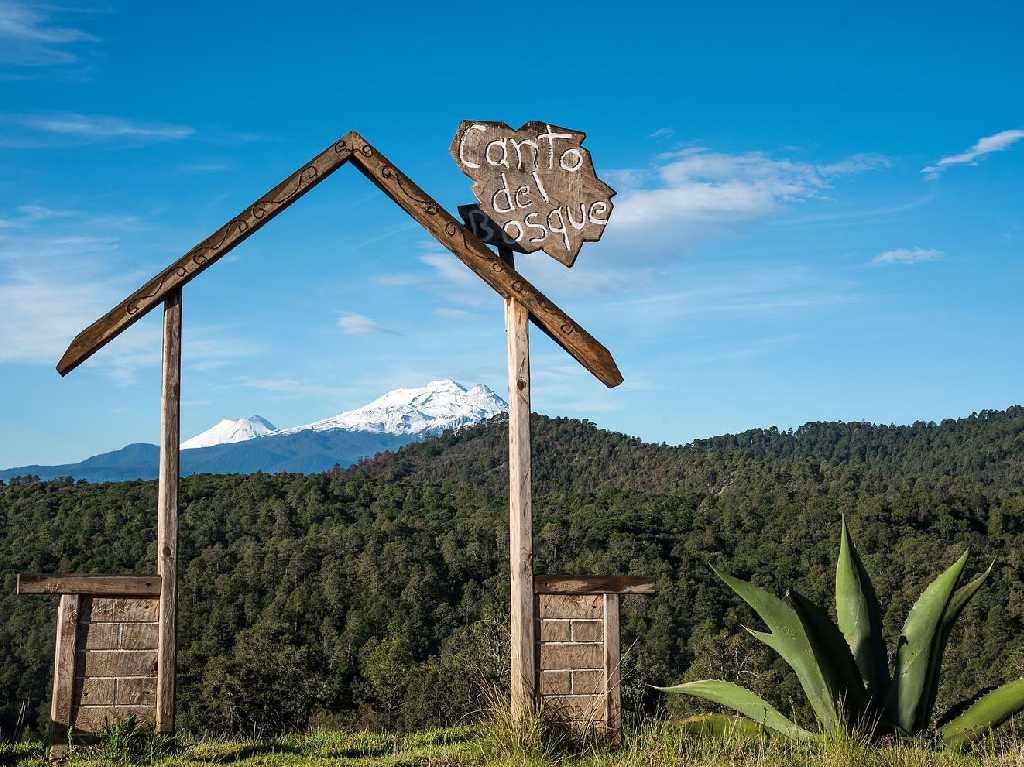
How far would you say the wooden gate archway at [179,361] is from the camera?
5855 mm

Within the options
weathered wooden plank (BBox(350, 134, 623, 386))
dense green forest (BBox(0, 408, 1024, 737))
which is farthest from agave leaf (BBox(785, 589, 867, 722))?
dense green forest (BBox(0, 408, 1024, 737))

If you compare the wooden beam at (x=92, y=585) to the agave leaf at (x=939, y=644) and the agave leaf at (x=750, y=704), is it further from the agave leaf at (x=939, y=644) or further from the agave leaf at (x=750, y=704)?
the agave leaf at (x=939, y=644)

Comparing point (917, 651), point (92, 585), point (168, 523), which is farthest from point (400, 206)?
point (917, 651)

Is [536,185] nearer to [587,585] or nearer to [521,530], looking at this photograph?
[521,530]

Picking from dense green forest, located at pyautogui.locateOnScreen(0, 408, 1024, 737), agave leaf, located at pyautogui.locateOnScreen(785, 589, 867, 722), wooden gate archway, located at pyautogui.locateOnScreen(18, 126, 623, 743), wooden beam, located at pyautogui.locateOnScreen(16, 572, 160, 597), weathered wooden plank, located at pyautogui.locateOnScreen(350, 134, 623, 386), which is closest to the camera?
agave leaf, located at pyautogui.locateOnScreen(785, 589, 867, 722)

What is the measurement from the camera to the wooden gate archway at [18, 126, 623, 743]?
5855 mm

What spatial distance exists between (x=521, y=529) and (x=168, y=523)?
2034 mm

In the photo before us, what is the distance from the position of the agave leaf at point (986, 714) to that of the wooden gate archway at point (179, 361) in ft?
7.26

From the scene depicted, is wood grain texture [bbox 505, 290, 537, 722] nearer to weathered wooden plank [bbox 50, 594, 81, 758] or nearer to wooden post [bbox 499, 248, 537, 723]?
wooden post [bbox 499, 248, 537, 723]

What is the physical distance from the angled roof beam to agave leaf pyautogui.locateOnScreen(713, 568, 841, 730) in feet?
→ 5.88

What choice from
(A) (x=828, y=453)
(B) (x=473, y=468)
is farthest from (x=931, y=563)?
(A) (x=828, y=453)

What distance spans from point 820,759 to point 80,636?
4039 mm

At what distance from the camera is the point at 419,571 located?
3575 cm

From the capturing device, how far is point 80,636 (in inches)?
231
